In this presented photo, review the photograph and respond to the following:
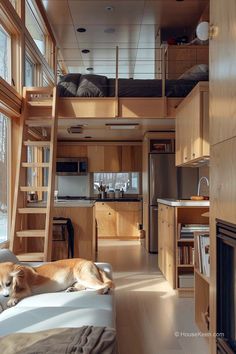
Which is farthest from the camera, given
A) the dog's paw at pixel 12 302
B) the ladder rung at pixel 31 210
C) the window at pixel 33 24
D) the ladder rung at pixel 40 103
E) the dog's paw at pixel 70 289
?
the window at pixel 33 24

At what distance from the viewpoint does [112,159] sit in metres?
9.00

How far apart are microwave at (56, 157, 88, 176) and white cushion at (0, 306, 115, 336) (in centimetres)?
652

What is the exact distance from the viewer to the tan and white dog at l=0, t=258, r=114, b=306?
2.69 metres

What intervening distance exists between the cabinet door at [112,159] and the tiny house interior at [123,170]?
2 centimetres

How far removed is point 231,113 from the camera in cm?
174

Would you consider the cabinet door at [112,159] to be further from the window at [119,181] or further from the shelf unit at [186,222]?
the shelf unit at [186,222]

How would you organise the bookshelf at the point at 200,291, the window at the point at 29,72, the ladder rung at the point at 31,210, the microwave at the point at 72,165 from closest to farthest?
the bookshelf at the point at 200,291
the ladder rung at the point at 31,210
the window at the point at 29,72
the microwave at the point at 72,165

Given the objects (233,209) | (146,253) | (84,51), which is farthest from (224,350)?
Answer: (84,51)

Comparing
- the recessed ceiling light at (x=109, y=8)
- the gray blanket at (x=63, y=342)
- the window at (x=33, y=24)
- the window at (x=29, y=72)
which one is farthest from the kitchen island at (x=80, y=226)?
the recessed ceiling light at (x=109, y=8)

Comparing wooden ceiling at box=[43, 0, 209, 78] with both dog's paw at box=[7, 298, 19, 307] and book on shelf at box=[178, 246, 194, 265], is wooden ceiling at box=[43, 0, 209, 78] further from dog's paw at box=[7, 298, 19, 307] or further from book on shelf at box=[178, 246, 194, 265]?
dog's paw at box=[7, 298, 19, 307]

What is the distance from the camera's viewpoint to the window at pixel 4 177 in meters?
4.45

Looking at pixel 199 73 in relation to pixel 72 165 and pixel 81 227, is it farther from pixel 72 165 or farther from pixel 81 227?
pixel 72 165

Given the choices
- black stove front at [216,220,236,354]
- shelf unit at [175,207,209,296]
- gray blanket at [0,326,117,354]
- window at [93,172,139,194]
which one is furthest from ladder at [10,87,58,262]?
window at [93,172,139,194]

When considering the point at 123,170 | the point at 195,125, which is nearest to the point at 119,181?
the point at 123,170
